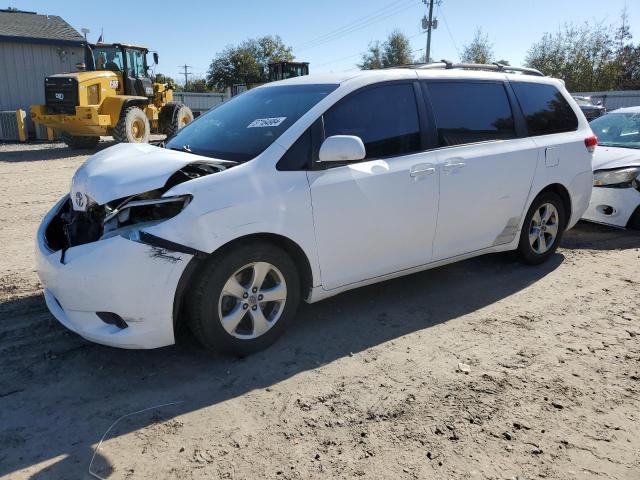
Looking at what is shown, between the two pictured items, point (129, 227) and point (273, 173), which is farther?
point (273, 173)

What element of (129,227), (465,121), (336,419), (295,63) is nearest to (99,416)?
(129,227)

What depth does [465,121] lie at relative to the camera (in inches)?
176

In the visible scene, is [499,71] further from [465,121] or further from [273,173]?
[273,173]

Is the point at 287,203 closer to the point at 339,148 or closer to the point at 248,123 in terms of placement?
the point at 339,148

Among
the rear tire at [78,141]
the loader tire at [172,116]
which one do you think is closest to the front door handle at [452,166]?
the loader tire at [172,116]

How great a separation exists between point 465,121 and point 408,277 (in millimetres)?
1526

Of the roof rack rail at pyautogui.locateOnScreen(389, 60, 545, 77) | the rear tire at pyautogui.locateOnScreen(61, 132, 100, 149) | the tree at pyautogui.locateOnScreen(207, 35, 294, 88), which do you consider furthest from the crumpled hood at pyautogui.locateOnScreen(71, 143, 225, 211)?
the tree at pyautogui.locateOnScreen(207, 35, 294, 88)

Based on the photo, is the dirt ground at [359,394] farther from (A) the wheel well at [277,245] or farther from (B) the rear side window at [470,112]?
(B) the rear side window at [470,112]

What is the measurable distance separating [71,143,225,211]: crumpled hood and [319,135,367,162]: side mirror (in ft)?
2.24

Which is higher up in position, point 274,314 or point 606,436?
point 274,314

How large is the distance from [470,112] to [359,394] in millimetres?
2681

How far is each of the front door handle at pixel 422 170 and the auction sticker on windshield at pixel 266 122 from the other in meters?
1.04

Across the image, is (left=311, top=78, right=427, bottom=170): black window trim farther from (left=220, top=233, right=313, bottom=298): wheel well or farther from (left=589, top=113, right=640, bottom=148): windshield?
(left=589, top=113, right=640, bottom=148): windshield

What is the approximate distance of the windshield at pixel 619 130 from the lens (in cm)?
745
